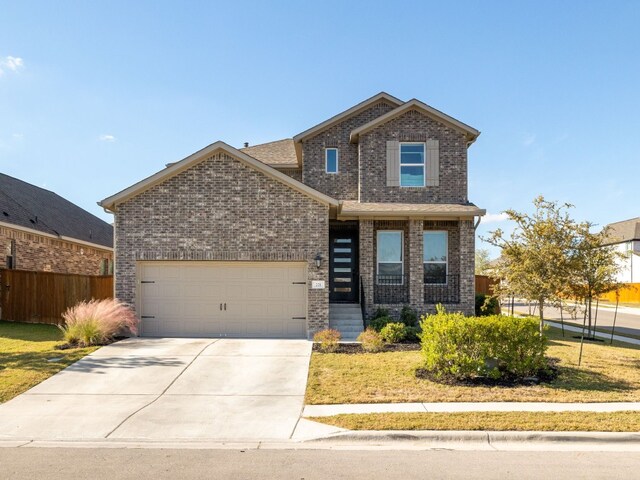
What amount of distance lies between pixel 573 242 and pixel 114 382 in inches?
416

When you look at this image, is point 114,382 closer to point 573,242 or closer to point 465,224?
point 573,242

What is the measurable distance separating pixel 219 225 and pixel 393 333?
19.4 feet

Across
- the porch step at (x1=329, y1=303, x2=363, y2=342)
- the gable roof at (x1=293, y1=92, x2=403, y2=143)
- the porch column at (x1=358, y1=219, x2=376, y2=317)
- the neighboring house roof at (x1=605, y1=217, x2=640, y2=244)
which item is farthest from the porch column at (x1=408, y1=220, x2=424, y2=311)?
the neighboring house roof at (x1=605, y1=217, x2=640, y2=244)

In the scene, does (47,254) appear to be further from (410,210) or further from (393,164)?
(410,210)

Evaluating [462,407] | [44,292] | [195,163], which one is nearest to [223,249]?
[195,163]

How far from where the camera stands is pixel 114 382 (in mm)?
9695

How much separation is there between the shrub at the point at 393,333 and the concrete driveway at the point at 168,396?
2303 millimetres

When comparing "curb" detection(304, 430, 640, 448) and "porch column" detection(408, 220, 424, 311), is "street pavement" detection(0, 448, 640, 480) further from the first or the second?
"porch column" detection(408, 220, 424, 311)

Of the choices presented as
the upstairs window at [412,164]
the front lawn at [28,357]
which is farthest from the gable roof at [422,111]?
the front lawn at [28,357]

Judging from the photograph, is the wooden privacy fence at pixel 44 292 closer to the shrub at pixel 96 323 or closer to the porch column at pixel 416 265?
the shrub at pixel 96 323

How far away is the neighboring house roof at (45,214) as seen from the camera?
69.9 ft

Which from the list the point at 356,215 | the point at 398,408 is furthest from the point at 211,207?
the point at 398,408

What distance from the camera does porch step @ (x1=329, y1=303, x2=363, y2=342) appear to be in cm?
1479

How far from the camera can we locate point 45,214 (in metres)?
24.1
